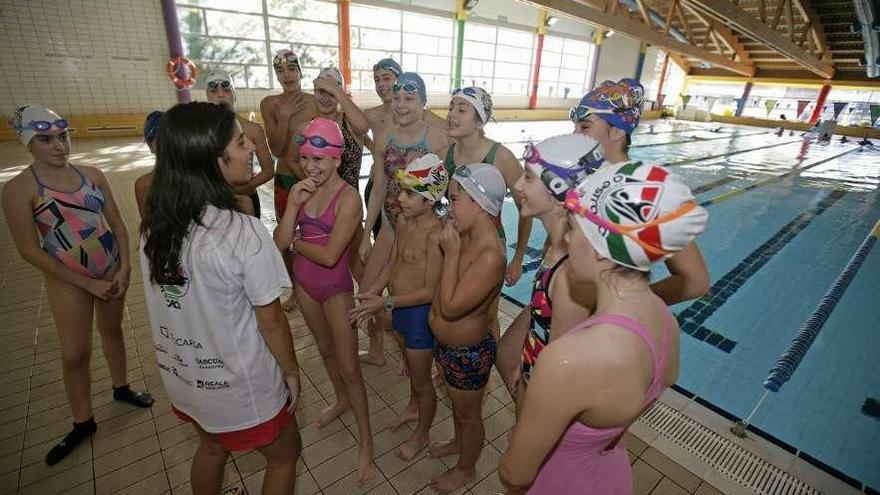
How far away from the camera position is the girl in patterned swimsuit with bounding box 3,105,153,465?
2105 millimetres

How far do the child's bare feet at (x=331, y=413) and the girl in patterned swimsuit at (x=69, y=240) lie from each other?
4.37 ft

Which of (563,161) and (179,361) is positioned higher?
(563,161)

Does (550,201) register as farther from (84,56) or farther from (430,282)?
(84,56)

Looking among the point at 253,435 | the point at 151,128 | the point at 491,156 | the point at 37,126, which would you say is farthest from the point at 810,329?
the point at 37,126

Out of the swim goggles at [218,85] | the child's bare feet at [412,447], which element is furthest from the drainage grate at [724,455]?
the swim goggles at [218,85]

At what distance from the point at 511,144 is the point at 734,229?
25.5ft

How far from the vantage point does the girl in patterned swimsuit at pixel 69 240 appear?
82.9 inches

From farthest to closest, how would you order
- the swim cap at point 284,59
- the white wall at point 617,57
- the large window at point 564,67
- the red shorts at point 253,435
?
the white wall at point 617,57
the large window at point 564,67
the swim cap at point 284,59
the red shorts at point 253,435

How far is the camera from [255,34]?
579 inches

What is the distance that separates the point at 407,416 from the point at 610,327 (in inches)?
79.7

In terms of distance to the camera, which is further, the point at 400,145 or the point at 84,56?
the point at 84,56

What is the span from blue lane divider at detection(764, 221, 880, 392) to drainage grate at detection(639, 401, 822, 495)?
113cm

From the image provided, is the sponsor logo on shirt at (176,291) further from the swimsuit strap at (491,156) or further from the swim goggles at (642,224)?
the swimsuit strap at (491,156)

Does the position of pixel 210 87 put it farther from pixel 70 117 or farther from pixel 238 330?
pixel 70 117
